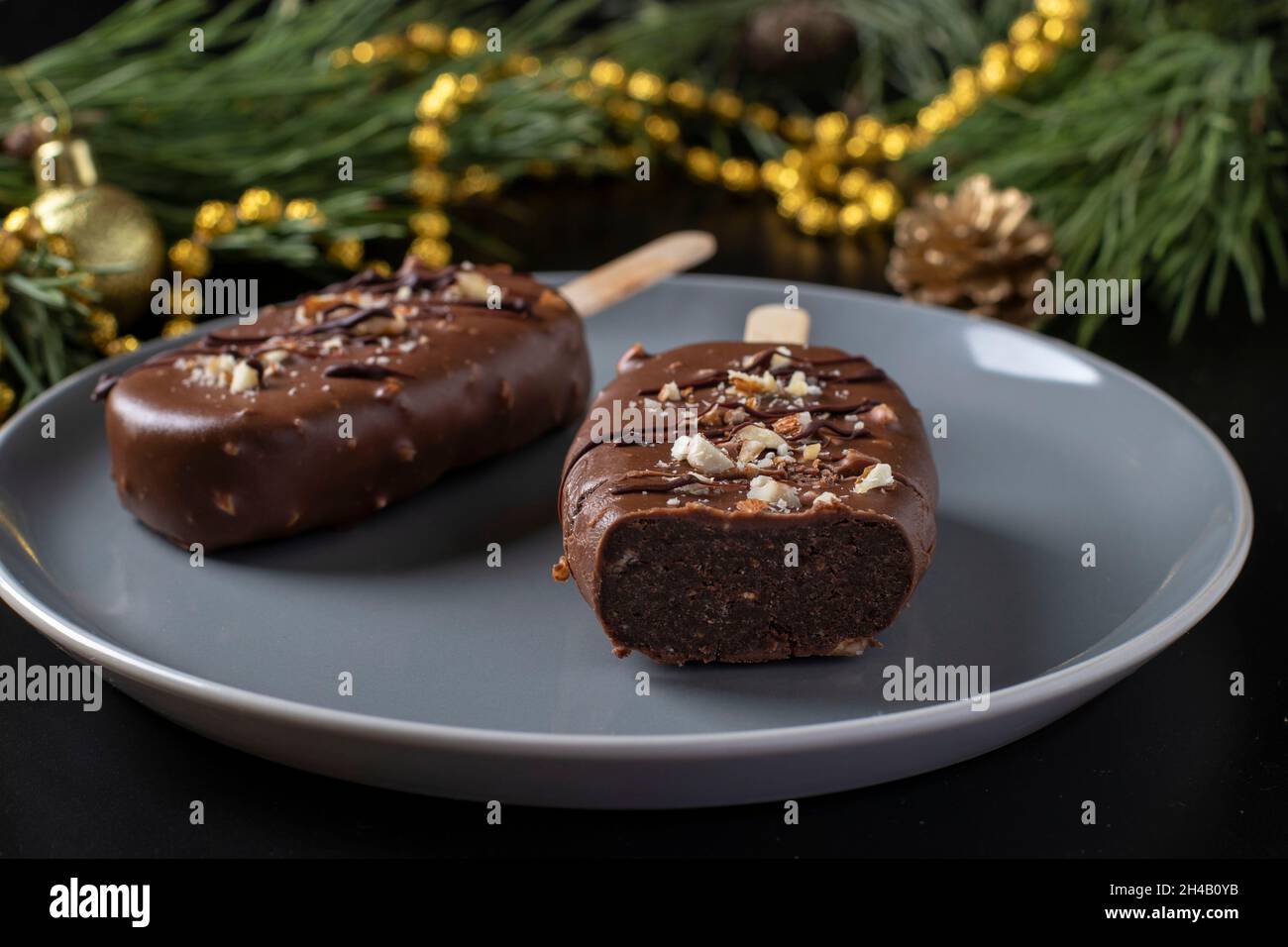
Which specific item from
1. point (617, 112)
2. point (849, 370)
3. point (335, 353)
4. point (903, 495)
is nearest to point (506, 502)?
point (335, 353)

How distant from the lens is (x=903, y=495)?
5.76 ft

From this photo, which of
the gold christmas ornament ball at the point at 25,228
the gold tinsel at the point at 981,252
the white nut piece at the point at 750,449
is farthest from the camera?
the gold tinsel at the point at 981,252

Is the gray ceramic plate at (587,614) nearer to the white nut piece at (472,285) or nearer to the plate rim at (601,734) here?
the plate rim at (601,734)

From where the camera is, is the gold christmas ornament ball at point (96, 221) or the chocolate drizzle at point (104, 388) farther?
the gold christmas ornament ball at point (96, 221)

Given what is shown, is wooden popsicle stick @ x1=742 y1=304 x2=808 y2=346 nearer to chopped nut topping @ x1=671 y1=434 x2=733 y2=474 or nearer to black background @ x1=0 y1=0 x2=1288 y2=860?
chopped nut topping @ x1=671 y1=434 x2=733 y2=474

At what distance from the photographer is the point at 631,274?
274 cm

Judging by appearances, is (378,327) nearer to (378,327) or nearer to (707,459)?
(378,327)

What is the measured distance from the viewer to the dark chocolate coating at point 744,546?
5.55ft

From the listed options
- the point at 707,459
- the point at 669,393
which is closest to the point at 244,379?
the point at 669,393

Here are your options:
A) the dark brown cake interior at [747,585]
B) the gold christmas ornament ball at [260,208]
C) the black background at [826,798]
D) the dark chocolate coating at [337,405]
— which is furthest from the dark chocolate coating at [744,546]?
the gold christmas ornament ball at [260,208]

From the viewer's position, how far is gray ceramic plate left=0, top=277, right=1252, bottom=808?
1.51 meters

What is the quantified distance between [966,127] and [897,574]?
2.05 metres

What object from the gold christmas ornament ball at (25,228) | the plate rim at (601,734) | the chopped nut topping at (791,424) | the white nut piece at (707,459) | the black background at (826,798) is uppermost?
the gold christmas ornament ball at (25,228)

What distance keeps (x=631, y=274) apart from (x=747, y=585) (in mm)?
1155
